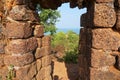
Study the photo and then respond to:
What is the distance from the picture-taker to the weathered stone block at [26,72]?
6.30 meters

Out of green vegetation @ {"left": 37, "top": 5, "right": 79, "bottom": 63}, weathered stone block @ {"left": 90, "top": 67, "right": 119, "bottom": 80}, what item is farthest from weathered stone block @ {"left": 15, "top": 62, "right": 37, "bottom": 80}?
green vegetation @ {"left": 37, "top": 5, "right": 79, "bottom": 63}

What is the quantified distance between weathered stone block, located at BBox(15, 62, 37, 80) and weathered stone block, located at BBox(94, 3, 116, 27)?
2306mm

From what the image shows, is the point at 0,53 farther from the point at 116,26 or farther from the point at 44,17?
the point at 44,17

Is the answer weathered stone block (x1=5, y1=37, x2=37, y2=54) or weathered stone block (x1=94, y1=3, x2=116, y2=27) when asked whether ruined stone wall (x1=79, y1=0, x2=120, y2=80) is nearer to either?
weathered stone block (x1=94, y1=3, x2=116, y2=27)

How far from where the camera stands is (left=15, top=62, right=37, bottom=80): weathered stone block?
6.30 metres

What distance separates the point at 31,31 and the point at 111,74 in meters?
2.60

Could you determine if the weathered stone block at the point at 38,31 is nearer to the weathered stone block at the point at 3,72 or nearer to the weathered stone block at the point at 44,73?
the weathered stone block at the point at 44,73

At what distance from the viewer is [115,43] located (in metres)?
5.43

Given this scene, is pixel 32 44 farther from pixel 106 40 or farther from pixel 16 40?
pixel 106 40

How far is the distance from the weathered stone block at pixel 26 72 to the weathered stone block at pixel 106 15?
7.57ft

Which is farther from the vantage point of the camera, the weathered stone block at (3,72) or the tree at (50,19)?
the tree at (50,19)

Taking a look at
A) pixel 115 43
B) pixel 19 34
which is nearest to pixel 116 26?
pixel 115 43

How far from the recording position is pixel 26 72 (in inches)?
256

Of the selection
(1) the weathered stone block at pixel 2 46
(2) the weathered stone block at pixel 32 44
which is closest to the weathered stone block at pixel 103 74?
(2) the weathered stone block at pixel 32 44
